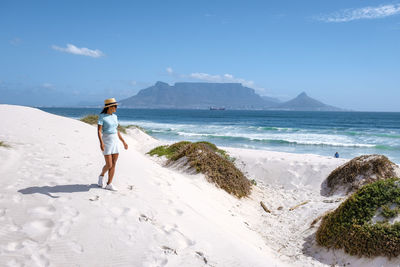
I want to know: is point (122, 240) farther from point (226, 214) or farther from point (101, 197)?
point (226, 214)

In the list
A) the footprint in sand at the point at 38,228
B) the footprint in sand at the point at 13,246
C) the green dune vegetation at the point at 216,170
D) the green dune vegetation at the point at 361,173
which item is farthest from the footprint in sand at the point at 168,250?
the green dune vegetation at the point at 361,173

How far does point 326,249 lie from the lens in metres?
5.05

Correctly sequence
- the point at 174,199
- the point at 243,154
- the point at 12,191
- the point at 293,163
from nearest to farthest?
the point at 12,191 → the point at 174,199 → the point at 293,163 → the point at 243,154

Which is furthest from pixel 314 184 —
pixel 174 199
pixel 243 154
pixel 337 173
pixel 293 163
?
pixel 174 199

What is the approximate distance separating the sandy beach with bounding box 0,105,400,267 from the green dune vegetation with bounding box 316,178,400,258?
0.17 m

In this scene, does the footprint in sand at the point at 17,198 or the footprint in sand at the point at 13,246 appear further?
the footprint in sand at the point at 17,198

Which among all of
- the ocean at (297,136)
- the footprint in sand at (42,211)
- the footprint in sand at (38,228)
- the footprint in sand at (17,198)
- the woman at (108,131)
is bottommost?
the ocean at (297,136)

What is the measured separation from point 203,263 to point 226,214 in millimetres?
2719

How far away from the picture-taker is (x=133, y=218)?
4.27 meters

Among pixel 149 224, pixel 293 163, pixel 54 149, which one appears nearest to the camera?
pixel 149 224

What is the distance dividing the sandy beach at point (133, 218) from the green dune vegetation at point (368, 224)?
6.5 inches

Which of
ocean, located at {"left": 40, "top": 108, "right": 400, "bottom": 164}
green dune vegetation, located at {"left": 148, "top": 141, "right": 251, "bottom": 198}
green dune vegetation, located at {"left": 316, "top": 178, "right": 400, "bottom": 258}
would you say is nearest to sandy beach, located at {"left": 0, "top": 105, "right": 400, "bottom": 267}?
green dune vegetation, located at {"left": 316, "top": 178, "right": 400, "bottom": 258}

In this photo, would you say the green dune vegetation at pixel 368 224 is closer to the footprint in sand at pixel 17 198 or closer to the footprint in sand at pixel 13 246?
the footprint in sand at pixel 13 246

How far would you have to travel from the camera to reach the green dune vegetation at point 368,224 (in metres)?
4.38
